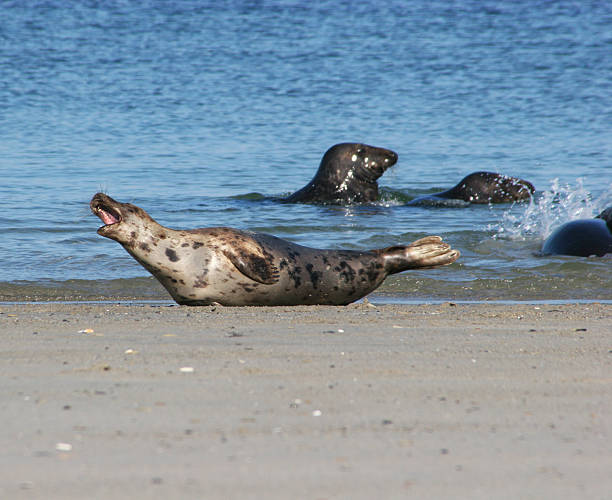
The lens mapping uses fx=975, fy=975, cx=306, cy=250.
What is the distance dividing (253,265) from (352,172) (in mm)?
7155

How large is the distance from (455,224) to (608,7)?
31.2 metres

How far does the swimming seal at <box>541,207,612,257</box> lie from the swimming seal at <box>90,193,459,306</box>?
9.05 ft

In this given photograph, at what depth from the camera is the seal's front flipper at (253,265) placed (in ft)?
17.6

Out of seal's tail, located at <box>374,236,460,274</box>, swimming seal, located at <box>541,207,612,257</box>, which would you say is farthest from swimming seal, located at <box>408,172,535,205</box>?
seal's tail, located at <box>374,236,460,274</box>

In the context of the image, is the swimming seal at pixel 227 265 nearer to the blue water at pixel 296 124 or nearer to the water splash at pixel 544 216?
the blue water at pixel 296 124

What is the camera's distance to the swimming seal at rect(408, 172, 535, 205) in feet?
38.4

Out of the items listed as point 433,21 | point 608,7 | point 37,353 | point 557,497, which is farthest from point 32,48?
point 557,497

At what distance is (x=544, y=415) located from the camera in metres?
2.62

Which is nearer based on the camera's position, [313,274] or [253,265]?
[253,265]

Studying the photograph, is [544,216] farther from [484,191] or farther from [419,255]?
[419,255]

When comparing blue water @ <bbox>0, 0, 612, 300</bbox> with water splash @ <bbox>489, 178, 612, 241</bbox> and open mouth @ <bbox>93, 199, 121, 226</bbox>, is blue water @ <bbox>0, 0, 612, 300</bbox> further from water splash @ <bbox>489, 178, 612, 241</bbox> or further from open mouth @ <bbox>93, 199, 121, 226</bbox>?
open mouth @ <bbox>93, 199, 121, 226</bbox>

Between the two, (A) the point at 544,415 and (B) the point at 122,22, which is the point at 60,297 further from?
(B) the point at 122,22

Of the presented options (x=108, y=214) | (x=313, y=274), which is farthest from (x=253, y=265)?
(x=108, y=214)

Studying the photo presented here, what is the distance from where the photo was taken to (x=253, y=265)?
212 inches
